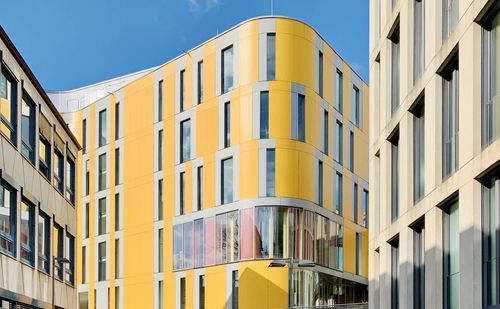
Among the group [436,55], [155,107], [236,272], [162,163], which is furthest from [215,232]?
[436,55]

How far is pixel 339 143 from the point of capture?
172 feet

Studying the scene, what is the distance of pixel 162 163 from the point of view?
2073 inches

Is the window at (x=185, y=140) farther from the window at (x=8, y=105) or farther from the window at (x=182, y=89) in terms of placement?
the window at (x=8, y=105)

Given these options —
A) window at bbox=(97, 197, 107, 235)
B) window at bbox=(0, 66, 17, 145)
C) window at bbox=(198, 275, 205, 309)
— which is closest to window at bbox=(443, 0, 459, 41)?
window at bbox=(0, 66, 17, 145)

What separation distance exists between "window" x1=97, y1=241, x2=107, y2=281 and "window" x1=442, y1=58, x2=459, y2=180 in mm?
42427

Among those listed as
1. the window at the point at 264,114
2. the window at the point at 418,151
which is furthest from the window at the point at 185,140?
the window at the point at 418,151

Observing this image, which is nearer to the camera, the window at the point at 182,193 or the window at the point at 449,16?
the window at the point at 449,16

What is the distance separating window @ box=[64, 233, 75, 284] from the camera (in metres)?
34.0

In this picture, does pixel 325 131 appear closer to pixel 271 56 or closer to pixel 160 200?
pixel 271 56

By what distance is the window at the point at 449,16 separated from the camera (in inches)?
685

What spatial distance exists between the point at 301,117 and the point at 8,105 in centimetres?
2541

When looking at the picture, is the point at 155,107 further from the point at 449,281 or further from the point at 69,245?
the point at 449,281

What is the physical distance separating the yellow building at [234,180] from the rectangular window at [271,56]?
83 mm

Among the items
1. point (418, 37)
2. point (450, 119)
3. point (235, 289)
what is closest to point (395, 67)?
point (418, 37)
